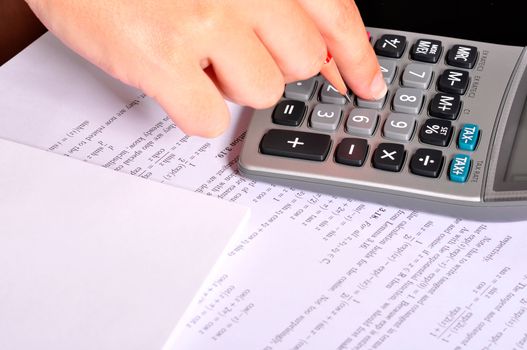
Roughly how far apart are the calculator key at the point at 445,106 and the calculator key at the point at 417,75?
1 centimetres

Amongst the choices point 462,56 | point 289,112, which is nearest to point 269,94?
point 289,112

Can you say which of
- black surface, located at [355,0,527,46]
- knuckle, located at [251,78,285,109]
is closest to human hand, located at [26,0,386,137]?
knuckle, located at [251,78,285,109]

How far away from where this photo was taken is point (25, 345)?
15.0 inches

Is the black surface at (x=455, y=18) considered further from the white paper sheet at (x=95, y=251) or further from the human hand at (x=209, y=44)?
the white paper sheet at (x=95, y=251)

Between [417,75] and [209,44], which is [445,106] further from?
[209,44]

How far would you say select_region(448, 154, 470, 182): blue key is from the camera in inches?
17.2

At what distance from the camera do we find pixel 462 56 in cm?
50

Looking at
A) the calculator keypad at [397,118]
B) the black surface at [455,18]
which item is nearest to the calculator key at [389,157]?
the calculator keypad at [397,118]

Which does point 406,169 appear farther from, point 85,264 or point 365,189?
point 85,264

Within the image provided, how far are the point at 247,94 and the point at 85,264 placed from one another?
0.43ft

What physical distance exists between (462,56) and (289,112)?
0.38ft

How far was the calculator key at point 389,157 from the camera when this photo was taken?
17.5 inches

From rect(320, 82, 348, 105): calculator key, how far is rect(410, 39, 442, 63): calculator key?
0.19 feet

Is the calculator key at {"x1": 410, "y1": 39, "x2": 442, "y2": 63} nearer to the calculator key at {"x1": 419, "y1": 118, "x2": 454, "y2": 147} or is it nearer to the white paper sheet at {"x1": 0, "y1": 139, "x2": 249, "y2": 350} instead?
the calculator key at {"x1": 419, "y1": 118, "x2": 454, "y2": 147}
